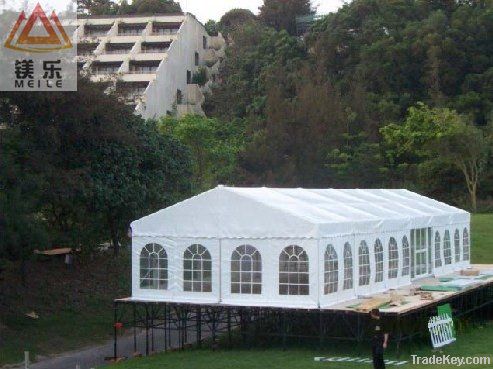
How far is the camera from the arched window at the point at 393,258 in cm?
2416

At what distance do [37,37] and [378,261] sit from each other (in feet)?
36.8

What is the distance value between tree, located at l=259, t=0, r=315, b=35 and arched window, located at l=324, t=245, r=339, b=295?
6488 cm

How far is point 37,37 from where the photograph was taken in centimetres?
2556

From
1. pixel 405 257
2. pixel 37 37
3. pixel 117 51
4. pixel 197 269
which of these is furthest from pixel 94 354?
pixel 117 51

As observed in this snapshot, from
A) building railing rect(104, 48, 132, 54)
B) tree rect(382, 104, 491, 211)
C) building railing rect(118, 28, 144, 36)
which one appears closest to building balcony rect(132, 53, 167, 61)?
building railing rect(104, 48, 132, 54)

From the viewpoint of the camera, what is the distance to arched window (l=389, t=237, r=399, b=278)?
24.2 m

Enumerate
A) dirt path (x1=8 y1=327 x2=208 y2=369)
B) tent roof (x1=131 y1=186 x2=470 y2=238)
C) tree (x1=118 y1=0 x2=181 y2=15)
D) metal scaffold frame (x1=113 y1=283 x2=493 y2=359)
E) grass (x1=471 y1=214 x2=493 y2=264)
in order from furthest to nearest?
1. tree (x1=118 y1=0 x2=181 y2=15)
2. grass (x1=471 y1=214 x2=493 y2=264)
3. dirt path (x1=8 y1=327 x2=208 y2=369)
4. tent roof (x1=131 y1=186 x2=470 y2=238)
5. metal scaffold frame (x1=113 y1=283 x2=493 y2=359)

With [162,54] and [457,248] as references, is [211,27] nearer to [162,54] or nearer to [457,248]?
[162,54]

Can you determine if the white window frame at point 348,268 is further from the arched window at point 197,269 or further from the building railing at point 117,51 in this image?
the building railing at point 117,51

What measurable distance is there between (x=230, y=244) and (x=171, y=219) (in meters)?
1.68

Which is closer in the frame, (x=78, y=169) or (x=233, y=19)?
(x=78, y=169)

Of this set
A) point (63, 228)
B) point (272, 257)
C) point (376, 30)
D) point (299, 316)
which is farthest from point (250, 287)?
point (376, 30)

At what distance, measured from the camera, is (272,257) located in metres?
20.9

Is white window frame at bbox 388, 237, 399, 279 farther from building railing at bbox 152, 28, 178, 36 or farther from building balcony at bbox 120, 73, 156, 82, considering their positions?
building railing at bbox 152, 28, 178, 36
